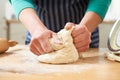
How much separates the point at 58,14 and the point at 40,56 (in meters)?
0.33

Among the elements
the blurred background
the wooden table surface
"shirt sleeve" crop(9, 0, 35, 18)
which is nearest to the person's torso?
"shirt sleeve" crop(9, 0, 35, 18)

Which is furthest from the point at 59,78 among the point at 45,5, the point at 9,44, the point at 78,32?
the point at 45,5

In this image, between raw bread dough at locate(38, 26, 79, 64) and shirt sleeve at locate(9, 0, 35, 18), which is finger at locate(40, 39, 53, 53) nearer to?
raw bread dough at locate(38, 26, 79, 64)

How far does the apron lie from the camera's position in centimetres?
108

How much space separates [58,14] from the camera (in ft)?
3.61

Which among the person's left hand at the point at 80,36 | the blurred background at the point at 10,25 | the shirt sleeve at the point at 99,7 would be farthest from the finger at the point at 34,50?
the blurred background at the point at 10,25

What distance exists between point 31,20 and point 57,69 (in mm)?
259

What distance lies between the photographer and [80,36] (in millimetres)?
846

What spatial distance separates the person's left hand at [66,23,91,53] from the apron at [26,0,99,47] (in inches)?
10.0

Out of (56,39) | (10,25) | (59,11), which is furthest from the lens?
(10,25)

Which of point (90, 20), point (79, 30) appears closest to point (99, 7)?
point (90, 20)

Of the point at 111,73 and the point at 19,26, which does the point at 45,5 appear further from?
the point at 19,26

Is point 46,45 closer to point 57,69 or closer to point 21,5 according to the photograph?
point 57,69

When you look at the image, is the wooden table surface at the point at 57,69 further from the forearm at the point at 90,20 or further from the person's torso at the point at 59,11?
the person's torso at the point at 59,11
